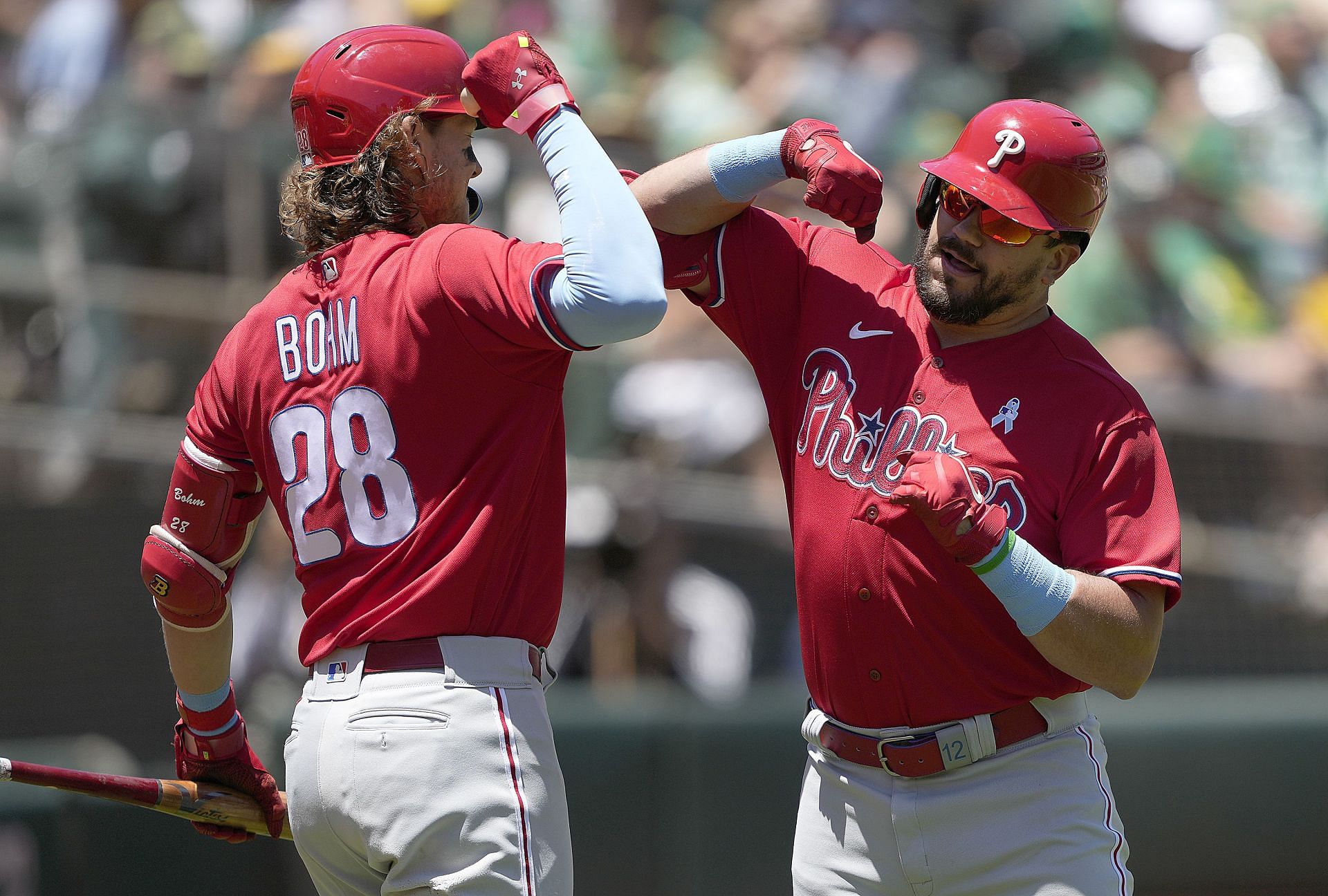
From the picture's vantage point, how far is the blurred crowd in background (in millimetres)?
5578

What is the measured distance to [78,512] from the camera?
568 centimetres

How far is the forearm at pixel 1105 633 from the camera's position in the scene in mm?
2494

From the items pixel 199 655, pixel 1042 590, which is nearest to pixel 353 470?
pixel 199 655

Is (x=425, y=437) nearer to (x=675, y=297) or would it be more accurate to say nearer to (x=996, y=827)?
(x=996, y=827)

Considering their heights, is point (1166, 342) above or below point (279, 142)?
below

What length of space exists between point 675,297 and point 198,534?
378 cm

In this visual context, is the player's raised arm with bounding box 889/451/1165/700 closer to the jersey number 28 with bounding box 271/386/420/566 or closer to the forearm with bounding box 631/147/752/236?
the forearm with bounding box 631/147/752/236

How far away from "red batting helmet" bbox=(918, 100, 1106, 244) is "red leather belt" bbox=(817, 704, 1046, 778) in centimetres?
89

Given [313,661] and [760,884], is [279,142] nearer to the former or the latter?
[760,884]

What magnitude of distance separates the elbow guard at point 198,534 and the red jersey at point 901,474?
916mm

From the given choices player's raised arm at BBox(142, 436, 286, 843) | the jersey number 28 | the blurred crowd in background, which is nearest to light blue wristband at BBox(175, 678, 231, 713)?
player's raised arm at BBox(142, 436, 286, 843)

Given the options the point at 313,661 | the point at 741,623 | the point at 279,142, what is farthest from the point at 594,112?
the point at 313,661

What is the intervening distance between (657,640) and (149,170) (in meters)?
2.69

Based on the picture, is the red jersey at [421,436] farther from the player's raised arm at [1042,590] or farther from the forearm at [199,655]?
the player's raised arm at [1042,590]
